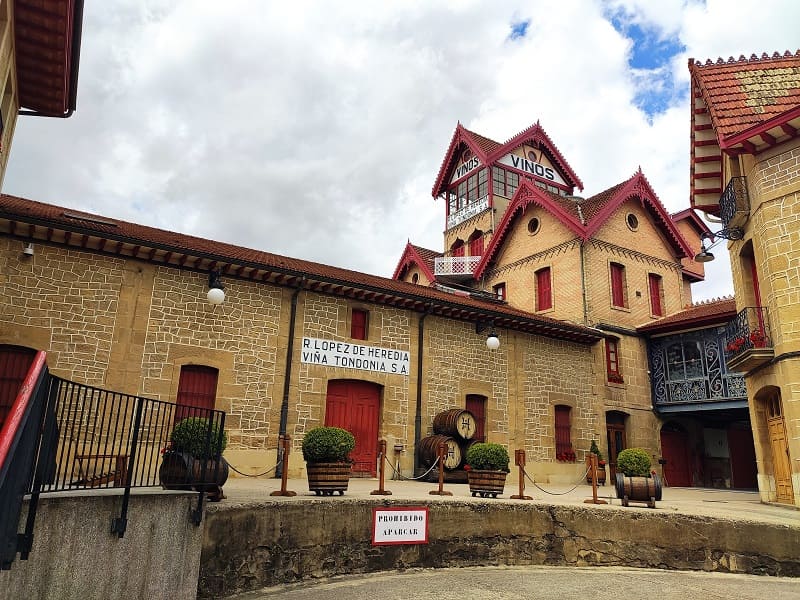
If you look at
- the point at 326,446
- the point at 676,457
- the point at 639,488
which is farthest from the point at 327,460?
the point at 676,457

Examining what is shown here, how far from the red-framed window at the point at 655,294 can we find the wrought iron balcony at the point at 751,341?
8764 mm

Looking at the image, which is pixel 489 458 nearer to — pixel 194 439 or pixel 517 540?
pixel 517 540

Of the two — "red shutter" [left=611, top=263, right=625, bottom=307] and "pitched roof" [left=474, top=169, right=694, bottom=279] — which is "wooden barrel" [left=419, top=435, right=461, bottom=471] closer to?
"red shutter" [left=611, top=263, right=625, bottom=307]

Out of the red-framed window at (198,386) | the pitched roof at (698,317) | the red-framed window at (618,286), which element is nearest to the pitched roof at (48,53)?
the red-framed window at (198,386)

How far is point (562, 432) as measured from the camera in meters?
17.8

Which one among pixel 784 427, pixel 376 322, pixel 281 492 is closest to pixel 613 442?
pixel 784 427

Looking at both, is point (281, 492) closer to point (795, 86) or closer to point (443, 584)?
point (443, 584)

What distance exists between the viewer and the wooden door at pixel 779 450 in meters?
12.1

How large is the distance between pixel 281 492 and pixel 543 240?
643 inches

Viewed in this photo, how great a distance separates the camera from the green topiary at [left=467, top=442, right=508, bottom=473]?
10070mm

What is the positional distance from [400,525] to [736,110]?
11.4 metres

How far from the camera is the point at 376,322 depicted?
49.1ft

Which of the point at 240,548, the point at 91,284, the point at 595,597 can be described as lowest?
the point at 595,597

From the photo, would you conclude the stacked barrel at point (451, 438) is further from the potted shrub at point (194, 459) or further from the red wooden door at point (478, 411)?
the potted shrub at point (194, 459)
